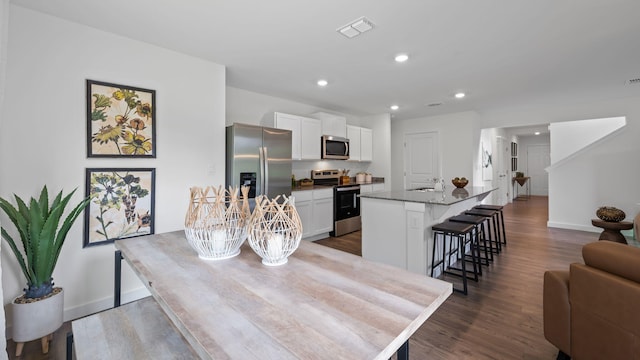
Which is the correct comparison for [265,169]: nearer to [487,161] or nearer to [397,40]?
[397,40]

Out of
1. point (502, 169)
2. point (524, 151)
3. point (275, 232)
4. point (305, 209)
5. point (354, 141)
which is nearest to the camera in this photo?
point (275, 232)

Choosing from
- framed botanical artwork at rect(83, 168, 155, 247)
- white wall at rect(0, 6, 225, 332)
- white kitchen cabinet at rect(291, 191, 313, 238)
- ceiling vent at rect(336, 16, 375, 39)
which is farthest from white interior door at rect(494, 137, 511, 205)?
framed botanical artwork at rect(83, 168, 155, 247)

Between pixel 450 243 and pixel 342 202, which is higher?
pixel 342 202

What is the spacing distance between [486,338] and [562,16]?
257 cm

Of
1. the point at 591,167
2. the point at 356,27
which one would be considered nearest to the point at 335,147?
the point at 356,27

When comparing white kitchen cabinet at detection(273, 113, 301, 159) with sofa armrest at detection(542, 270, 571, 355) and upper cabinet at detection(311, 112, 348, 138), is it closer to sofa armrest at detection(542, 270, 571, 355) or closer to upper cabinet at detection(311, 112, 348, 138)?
upper cabinet at detection(311, 112, 348, 138)

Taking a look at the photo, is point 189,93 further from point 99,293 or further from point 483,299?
point 483,299

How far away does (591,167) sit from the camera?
5070mm

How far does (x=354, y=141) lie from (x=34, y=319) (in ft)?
16.6

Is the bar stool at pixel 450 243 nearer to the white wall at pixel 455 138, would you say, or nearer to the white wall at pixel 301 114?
the white wall at pixel 301 114

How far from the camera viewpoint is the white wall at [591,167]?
4645 millimetres

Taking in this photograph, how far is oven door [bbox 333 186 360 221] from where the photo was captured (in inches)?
194

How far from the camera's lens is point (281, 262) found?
1.21 m

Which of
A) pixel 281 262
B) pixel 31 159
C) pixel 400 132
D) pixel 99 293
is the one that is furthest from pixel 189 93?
pixel 400 132
